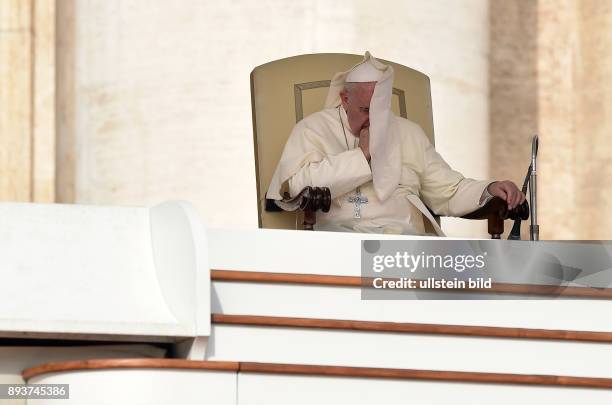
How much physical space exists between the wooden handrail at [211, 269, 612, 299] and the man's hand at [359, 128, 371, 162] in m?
1.06

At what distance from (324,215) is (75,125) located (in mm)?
3644

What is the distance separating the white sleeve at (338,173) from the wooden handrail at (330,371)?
1.19 m

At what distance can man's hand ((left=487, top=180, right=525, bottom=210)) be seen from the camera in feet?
18.1

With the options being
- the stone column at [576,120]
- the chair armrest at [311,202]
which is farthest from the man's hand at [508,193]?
the stone column at [576,120]

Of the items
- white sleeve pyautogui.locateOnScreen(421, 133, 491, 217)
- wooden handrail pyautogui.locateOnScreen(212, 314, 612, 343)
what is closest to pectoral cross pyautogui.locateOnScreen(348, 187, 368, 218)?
white sleeve pyautogui.locateOnScreen(421, 133, 491, 217)

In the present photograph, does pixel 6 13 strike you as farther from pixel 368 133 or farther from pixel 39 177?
pixel 368 133

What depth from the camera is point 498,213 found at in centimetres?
561

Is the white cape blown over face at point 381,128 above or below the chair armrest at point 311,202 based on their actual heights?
above

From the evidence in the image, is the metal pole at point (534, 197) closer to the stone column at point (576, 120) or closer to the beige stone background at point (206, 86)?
the beige stone background at point (206, 86)

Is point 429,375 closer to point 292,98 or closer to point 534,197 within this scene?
point 534,197

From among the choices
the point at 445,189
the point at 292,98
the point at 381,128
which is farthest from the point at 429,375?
the point at 292,98

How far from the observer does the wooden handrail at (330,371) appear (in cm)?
423

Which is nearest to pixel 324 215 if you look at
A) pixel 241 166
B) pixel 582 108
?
pixel 241 166

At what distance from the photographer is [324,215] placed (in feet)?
18.5
